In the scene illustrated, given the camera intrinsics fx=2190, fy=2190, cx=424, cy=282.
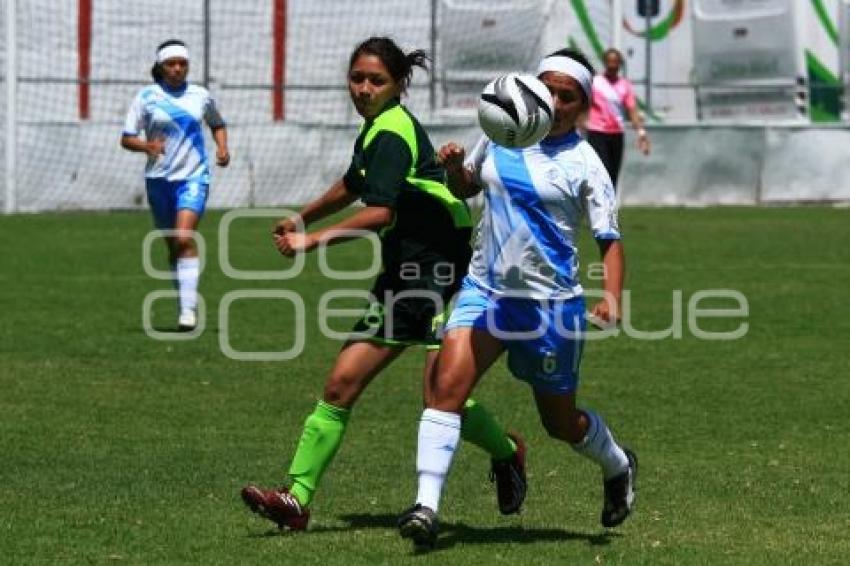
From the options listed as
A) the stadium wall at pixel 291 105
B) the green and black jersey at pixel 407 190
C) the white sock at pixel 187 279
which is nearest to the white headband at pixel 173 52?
the white sock at pixel 187 279

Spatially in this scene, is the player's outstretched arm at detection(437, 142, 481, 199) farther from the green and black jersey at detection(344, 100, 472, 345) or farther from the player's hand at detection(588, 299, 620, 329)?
the player's hand at detection(588, 299, 620, 329)

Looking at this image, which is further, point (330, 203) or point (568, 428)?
point (330, 203)

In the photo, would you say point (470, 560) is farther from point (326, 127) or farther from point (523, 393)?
point (326, 127)

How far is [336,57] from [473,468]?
77.8ft

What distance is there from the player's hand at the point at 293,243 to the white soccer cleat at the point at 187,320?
7939mm

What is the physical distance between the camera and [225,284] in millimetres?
19438

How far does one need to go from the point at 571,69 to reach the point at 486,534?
1785 millimetres

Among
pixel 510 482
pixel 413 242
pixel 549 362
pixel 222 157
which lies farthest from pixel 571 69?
pixel 222 157

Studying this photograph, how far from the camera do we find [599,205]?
26.1 ft

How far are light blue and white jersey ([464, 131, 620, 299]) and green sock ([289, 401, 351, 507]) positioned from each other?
844mm

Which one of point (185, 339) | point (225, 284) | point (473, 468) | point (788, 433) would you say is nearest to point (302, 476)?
point (473, 468)

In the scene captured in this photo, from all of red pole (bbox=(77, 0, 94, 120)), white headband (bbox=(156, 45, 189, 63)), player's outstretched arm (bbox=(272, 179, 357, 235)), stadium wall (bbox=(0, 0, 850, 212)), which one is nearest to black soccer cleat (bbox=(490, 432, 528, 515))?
player's outstretched arm (bbox=(272, 179, 357, 235))

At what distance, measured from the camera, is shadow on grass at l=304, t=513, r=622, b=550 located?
8148 mm

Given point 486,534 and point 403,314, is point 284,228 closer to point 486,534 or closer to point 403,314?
point 403,314
